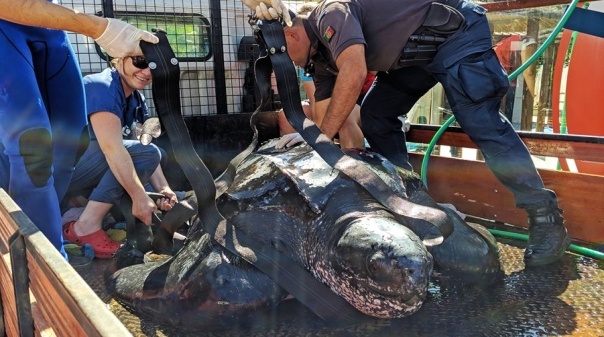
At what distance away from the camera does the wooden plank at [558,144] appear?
2.48m

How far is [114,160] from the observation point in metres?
2.39

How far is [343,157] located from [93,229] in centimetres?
153

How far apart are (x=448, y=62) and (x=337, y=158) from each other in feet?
3.15

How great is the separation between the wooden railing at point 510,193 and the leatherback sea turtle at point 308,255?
69 centimetres

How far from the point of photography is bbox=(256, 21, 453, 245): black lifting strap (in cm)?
164

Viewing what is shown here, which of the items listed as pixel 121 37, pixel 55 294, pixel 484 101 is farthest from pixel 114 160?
pixel 484 101

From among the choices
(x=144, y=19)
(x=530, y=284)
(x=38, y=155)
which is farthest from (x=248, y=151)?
(x=144, y=19)

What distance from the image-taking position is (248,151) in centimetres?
238

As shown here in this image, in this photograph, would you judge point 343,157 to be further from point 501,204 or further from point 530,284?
point 501,204


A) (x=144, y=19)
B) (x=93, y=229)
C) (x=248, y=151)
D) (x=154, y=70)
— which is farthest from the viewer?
(x=144, y=19)

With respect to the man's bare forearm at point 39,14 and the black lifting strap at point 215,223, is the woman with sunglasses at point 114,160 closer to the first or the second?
the man's bare forearm at point 39,14

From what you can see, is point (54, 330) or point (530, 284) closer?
point (54, 330)

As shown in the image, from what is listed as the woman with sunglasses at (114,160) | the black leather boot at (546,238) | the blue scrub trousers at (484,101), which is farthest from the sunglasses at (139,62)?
the black leather boot at (546,238)

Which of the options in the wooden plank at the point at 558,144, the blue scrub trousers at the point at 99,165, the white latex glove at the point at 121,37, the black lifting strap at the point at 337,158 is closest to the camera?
the black lifting strap at the point at 337,158
